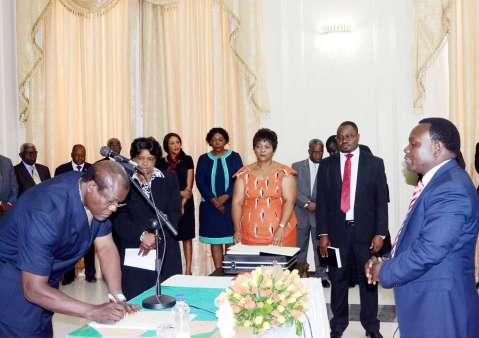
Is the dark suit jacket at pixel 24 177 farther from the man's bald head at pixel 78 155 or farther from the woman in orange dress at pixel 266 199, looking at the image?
the woman in orange dress at pixel 266 199

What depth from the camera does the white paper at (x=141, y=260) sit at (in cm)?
347

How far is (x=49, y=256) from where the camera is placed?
2605mm

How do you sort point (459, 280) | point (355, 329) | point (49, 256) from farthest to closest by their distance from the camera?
point (355, 329), point (459, 280), point (49, 256)

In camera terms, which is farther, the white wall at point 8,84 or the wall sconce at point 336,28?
the white wall at point 8,84

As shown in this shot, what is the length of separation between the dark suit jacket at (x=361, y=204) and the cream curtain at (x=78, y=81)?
3.58 m

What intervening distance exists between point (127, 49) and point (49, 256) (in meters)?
5.42

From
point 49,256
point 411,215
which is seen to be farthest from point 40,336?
point 411,215

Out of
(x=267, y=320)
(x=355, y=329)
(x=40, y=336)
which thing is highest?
(x=267, y=320)

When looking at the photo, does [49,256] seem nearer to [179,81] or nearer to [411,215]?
[411,215]

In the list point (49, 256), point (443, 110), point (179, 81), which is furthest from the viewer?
point (179, 81)

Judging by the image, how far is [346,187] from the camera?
4809 millimetres

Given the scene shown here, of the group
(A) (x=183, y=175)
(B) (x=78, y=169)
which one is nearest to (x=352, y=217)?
(A) (x=183, y=175)

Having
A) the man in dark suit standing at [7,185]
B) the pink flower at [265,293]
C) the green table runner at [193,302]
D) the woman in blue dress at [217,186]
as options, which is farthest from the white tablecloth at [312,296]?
the man in dark suit standing at [7,185]

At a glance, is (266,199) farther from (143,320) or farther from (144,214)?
(143,320)
